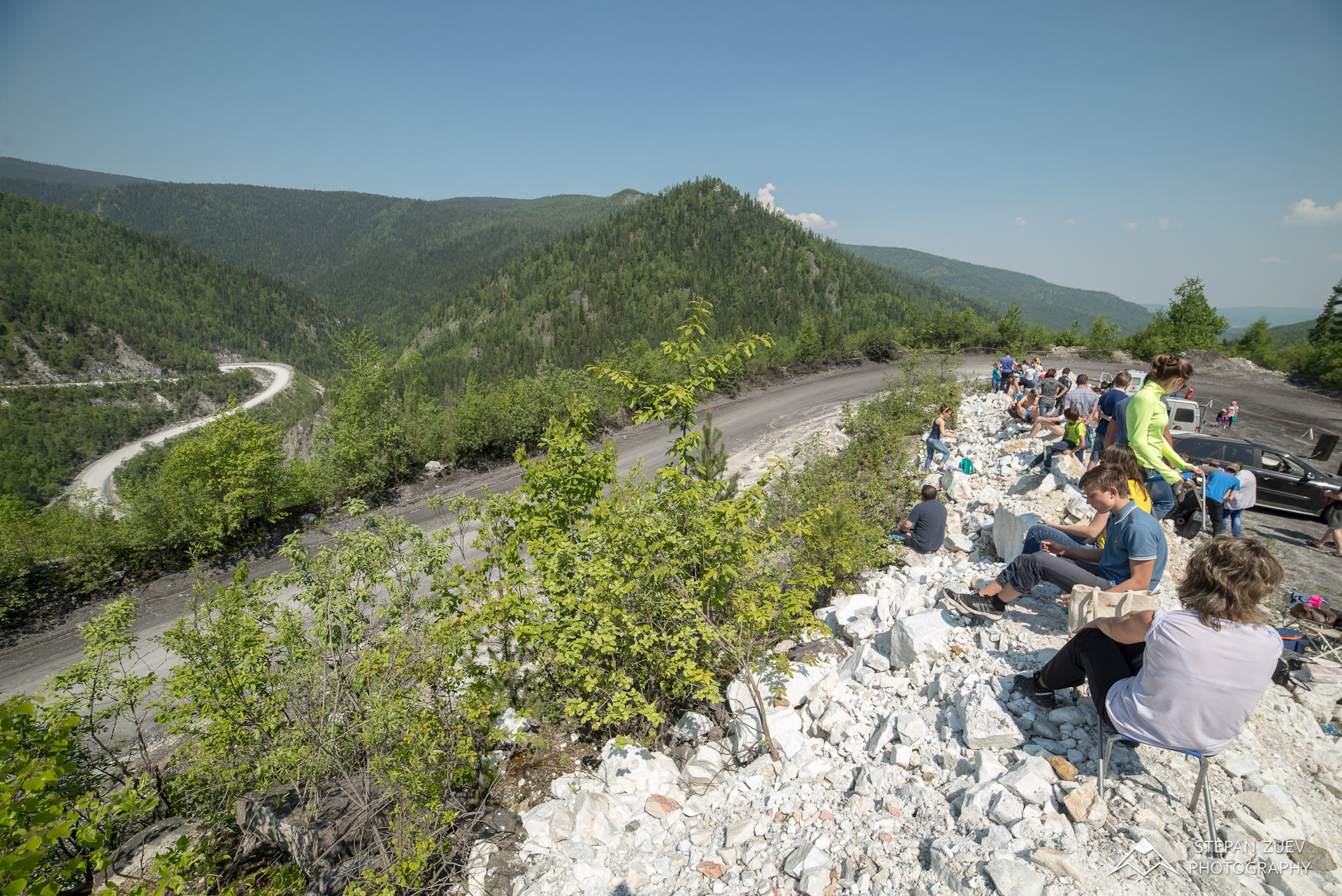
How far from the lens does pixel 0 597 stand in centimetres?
957

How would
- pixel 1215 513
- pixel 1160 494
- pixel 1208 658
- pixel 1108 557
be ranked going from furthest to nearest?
pixel 1215 513, pixel 1160 494, pixel 1108 557, pixel 1208 658

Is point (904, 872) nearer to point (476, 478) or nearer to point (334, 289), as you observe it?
point (476, 478)

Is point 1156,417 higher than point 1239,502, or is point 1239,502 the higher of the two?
point 1156,417

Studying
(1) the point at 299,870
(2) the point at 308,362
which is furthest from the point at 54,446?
(1) the point at 299,870

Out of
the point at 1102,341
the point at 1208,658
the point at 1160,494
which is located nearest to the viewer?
the point at 1208,658

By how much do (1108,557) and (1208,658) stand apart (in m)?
1.62

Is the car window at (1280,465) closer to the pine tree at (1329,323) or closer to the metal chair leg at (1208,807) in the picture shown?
the metal chair leg at (1208,807)

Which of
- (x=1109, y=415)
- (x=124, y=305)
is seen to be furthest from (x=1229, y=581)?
(x=124, y=305)

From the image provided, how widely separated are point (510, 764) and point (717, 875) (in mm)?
2465

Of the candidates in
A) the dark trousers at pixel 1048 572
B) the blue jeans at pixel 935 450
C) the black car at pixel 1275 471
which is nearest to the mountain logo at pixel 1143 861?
the dark trousers at pixel 1048 572

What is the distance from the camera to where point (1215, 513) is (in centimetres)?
618

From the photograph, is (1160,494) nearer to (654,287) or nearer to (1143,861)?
(1143,861)

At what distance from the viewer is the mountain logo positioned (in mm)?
2523

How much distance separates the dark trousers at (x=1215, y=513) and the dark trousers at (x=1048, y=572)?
131 inches
